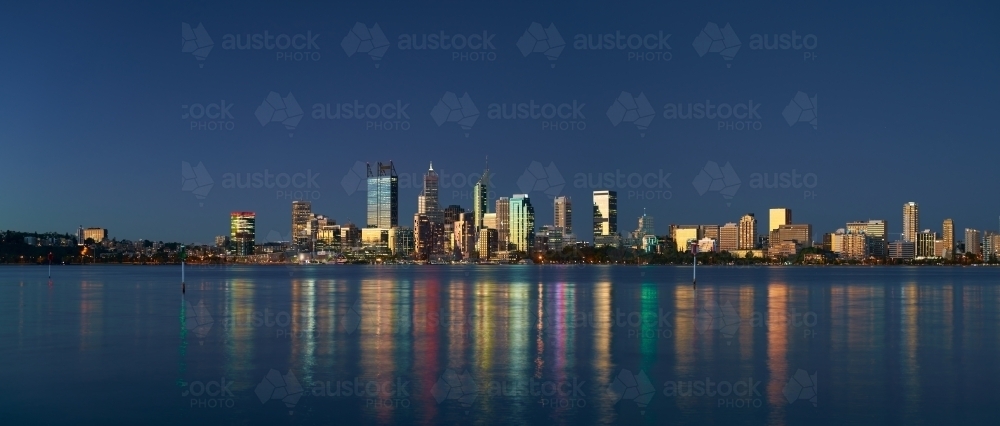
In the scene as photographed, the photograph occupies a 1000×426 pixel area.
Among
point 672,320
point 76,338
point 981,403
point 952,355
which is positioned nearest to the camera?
point 981,403

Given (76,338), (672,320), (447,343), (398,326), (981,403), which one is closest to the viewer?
(981,403)

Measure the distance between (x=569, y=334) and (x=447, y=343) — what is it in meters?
5.02

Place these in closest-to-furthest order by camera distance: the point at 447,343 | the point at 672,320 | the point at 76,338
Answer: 1. the point at 447,343
2. the point at 76,338
3. the point at 672,320

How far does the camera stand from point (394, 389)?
58.2ft

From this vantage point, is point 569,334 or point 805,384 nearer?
point 805,384

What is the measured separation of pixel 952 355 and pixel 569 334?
11.7 m

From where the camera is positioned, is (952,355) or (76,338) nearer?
(952,355)

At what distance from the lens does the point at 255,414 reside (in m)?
15.3

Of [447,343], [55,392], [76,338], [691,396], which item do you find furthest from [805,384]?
[76,338]

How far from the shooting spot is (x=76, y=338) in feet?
91.7

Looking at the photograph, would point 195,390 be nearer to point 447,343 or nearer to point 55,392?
point 55,392

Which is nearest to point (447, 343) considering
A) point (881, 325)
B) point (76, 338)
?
point (76, 338)

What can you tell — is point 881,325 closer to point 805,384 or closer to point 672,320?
point 672,320

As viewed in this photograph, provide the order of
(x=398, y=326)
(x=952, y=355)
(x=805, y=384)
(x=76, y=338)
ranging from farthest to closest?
(x=398, y=326), (x=76, y=338), (x=952, y=355), (x=805, y=384)
